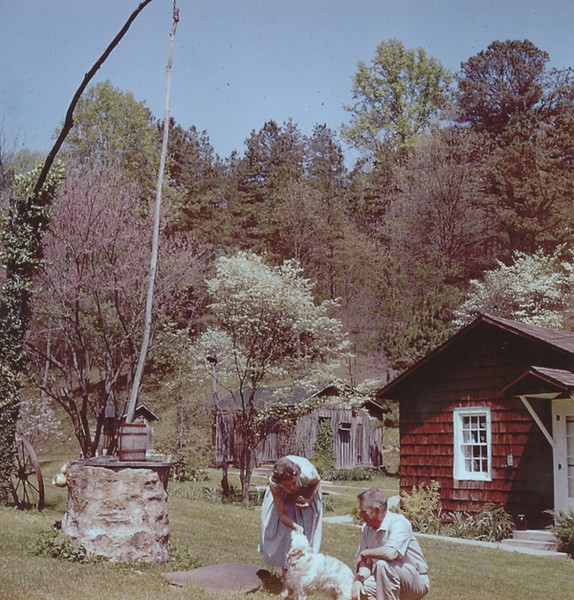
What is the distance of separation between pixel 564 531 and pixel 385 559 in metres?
8.70

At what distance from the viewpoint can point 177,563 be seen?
9.03 meters

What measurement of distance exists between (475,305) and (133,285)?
16723mm

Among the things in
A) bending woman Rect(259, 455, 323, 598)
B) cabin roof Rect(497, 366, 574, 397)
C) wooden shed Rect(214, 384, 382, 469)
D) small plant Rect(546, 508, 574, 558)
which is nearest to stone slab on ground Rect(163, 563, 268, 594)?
bending woman Rect(259, 455, 323, 598)

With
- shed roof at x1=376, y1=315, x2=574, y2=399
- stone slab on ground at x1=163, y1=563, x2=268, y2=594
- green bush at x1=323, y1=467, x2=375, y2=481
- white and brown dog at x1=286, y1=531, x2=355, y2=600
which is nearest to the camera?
white and brown dog at x1=286, y1=531, x2=355, y2=600

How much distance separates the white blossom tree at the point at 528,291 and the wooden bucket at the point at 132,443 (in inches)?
917

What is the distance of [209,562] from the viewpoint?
950 cm

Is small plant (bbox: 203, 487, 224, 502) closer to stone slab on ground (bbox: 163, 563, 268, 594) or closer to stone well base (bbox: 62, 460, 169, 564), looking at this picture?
stone well base (bbox: 62, 460, 169, 564)

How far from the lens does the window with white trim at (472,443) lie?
52.6ft

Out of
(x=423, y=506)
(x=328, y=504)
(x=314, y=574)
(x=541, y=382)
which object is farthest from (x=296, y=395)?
(x=314, y=574)

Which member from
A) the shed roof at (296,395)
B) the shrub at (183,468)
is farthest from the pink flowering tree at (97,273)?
the shed roof at (296,395)

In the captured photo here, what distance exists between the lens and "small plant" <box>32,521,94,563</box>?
873cm

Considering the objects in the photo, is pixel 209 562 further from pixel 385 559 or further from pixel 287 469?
pixel 385 559

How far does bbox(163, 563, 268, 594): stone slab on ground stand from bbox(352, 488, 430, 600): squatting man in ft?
5.69

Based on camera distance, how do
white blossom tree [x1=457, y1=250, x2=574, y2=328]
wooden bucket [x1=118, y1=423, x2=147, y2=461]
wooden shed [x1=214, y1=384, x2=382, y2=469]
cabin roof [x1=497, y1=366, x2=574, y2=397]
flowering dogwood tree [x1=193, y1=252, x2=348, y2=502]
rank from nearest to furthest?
wooden bucket [x1=118, y1=423, x2=147, y2=461], cabin roof [x1=497, y1=366, x2=574, y2=397], flowering dogwood tree [x1=193, y1=252, x2=348, y2=502], wooden shed [x1=214, y1=384, x2=382, y2=469], white blossom tree [x1=457, y1=250, x2=574, y2=328]
